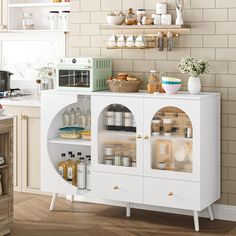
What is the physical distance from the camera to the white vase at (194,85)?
5.33 meters

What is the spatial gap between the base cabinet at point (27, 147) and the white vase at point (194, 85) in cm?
166

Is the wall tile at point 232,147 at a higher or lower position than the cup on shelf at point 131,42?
lower

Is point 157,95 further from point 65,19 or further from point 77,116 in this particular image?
point 65,19

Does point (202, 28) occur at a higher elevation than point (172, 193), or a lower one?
higher

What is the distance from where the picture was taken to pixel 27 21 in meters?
6.87

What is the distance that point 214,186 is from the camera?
5.44 m

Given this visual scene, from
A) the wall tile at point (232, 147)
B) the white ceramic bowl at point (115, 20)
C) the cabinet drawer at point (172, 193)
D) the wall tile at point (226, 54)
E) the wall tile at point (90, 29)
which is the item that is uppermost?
the white ceramic bowl at point (115, 20)

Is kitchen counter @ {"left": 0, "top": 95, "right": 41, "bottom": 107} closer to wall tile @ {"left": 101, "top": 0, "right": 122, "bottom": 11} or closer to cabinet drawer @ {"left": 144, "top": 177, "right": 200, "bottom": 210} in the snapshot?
wall tile @ {"left": 101, "top": 0, "right": 122, "bottom": 11}

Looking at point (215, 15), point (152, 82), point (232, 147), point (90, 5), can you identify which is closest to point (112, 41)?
point (90, 5)

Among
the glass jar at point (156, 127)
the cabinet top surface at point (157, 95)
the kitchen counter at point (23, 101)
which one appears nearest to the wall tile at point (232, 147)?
the cabinet top surface at point (157, 95)

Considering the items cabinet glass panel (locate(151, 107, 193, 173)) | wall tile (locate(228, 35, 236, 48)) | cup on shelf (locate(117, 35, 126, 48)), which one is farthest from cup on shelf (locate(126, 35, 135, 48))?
wall tile (locate(228, 35, 236, 48))

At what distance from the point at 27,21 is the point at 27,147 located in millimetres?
1389

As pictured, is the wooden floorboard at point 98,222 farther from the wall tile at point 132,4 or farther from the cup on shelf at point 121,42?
the wall tile at point 132,4

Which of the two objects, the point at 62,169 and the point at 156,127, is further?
the point at 62,169
